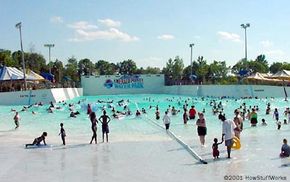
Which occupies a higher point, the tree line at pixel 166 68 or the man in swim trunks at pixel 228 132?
the tree line at pixel 166 68

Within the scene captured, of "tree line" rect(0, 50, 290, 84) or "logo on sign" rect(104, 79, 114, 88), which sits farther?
"tree line" rect(0, 50, 290, 84)

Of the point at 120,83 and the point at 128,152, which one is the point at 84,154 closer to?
the point at 128,152

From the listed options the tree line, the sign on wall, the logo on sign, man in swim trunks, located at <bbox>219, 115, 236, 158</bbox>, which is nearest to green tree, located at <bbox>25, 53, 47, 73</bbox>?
the tree line

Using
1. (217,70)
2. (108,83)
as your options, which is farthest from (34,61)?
(217,70)

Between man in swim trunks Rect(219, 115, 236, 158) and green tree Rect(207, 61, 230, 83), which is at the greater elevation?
green tree Rect(207, 61, 230, 83)

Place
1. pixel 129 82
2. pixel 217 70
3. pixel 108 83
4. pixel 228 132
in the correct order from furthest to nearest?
pixel 217 70 → pixel 129 82 → pixel 108 83 → pixel 228 132

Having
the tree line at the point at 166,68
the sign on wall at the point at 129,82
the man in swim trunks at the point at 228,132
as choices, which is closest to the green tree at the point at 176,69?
the tree line at the point at 166,68

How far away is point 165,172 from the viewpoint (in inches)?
390

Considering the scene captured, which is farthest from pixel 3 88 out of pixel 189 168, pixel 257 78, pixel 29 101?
pixel 189 168

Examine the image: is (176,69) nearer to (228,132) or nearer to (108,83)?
(108,83)

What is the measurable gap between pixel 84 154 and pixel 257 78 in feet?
167

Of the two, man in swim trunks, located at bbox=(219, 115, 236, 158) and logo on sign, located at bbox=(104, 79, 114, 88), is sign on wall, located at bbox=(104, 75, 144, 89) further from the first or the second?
man in swim trunks, located at bbox=(219, 115, 236, 158)

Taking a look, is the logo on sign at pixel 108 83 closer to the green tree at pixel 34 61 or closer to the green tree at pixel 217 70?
the green tree at pixel 34 61

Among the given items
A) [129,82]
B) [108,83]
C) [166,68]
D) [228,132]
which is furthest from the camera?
[166,68]
